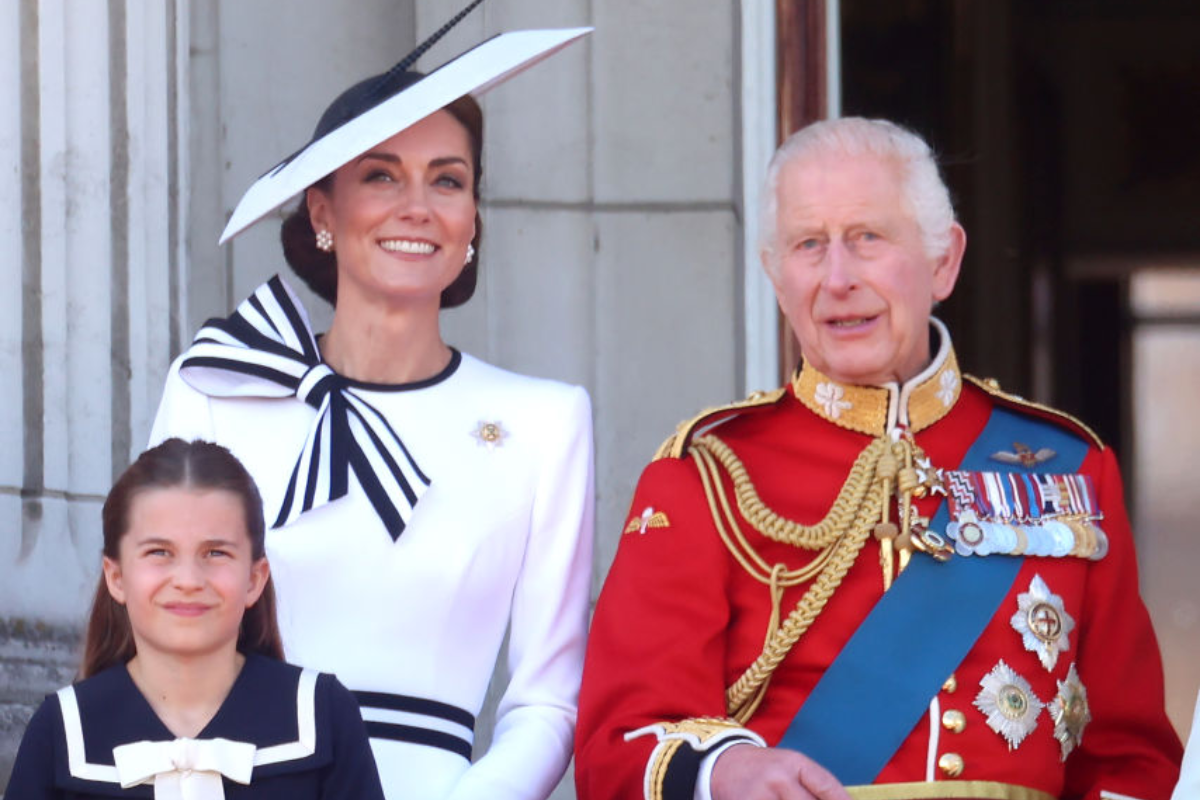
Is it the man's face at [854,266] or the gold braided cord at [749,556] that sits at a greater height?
the man's face at [854,266]

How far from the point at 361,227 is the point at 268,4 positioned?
133 cm

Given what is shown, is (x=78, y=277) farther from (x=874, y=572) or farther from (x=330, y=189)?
(x=874, y=572)

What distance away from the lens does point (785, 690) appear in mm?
3215

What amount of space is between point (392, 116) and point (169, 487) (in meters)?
0.69

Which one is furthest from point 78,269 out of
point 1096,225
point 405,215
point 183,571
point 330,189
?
point 1096,225

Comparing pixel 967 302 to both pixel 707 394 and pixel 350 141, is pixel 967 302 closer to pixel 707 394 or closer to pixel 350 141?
pixel 707 394

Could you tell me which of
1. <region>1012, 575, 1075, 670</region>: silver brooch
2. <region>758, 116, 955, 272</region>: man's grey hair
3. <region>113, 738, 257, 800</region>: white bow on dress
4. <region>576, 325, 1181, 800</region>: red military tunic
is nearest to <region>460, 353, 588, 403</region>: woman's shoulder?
<region>576, 325, 1181, 800</region>: red military tunic

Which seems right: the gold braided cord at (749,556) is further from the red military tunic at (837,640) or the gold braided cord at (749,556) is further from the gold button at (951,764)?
the gold button at (951,764)

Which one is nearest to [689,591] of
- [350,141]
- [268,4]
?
[350,141]

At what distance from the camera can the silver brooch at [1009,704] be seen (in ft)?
10.3

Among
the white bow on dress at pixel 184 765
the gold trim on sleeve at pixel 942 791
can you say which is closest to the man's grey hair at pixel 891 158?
the gold trim on sleeve at pixel 942 791

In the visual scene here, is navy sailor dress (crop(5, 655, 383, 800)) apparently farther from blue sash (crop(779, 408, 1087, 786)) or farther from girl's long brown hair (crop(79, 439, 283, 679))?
blue sash (crop(779, 408, 1087, 786))

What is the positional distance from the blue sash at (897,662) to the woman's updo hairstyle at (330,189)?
78 centimetres

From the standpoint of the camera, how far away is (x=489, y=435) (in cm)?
345
